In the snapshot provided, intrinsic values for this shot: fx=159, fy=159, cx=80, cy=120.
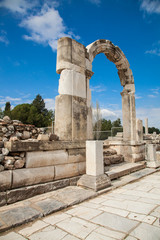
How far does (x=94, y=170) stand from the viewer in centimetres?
382

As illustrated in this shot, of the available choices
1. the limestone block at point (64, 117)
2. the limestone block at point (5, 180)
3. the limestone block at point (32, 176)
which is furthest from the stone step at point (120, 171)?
the limestone block at point (5, 180)

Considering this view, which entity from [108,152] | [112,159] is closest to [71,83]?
[112,159]

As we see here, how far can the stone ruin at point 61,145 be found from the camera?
122 inches

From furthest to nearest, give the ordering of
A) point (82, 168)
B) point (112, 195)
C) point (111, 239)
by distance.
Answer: point (82, 168) → point (112, 195) → point (111, 239)

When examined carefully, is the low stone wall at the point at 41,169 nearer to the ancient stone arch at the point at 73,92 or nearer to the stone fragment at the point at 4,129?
the ancient stone arch at the point at 73,92

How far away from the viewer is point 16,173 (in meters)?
3.07

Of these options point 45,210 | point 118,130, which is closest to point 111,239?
point 45,210

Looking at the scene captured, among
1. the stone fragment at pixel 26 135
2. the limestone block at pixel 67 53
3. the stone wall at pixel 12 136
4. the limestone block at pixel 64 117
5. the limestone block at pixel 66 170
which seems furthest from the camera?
the limestone block at pixel 67 53

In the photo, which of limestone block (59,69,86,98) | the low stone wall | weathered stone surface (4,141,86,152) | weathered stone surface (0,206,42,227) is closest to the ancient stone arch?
limestone block (59,69,86,98)

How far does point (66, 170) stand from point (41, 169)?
719mm

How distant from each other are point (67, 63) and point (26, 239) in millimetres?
4068

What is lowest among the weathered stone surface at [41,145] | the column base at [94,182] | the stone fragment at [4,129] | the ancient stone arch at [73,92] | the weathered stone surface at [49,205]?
the weathered stone surface at [49,205]

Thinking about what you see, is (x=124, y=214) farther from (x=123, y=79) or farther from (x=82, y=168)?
(x=123, y=79)

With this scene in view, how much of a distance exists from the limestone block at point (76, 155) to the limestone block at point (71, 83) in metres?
1.59
